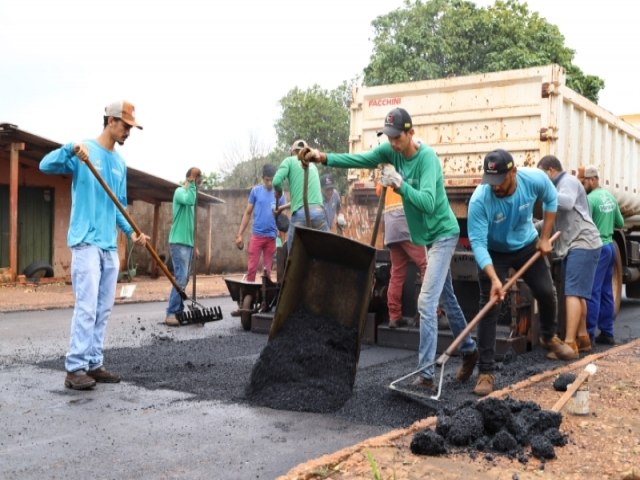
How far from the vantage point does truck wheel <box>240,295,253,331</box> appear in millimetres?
8023

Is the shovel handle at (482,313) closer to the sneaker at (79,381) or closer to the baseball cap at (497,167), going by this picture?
the baseball cap at (497,167)

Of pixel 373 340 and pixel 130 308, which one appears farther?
pixel 130 308

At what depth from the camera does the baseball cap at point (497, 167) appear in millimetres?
4895

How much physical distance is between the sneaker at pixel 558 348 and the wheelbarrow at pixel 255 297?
3.00 metres

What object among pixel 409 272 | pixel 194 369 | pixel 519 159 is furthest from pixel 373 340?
pixel 519 159

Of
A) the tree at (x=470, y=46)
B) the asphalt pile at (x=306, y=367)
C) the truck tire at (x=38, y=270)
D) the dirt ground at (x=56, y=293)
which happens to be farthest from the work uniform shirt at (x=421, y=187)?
the tree at (x=470, y=46)

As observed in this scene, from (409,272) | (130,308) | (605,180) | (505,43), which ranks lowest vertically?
(130,308)

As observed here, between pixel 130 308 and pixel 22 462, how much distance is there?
7.38 meters

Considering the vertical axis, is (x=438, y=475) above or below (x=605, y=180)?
below

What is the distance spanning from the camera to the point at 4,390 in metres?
4.77

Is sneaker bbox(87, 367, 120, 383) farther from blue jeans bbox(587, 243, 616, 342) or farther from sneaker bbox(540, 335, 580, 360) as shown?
blue jeans bbox(587, 243, 616, 342)

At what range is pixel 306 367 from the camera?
482 centimetres

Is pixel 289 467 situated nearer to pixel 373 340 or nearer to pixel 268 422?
pixel 268 422

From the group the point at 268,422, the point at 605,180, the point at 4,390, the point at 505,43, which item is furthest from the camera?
the point at 505,43
